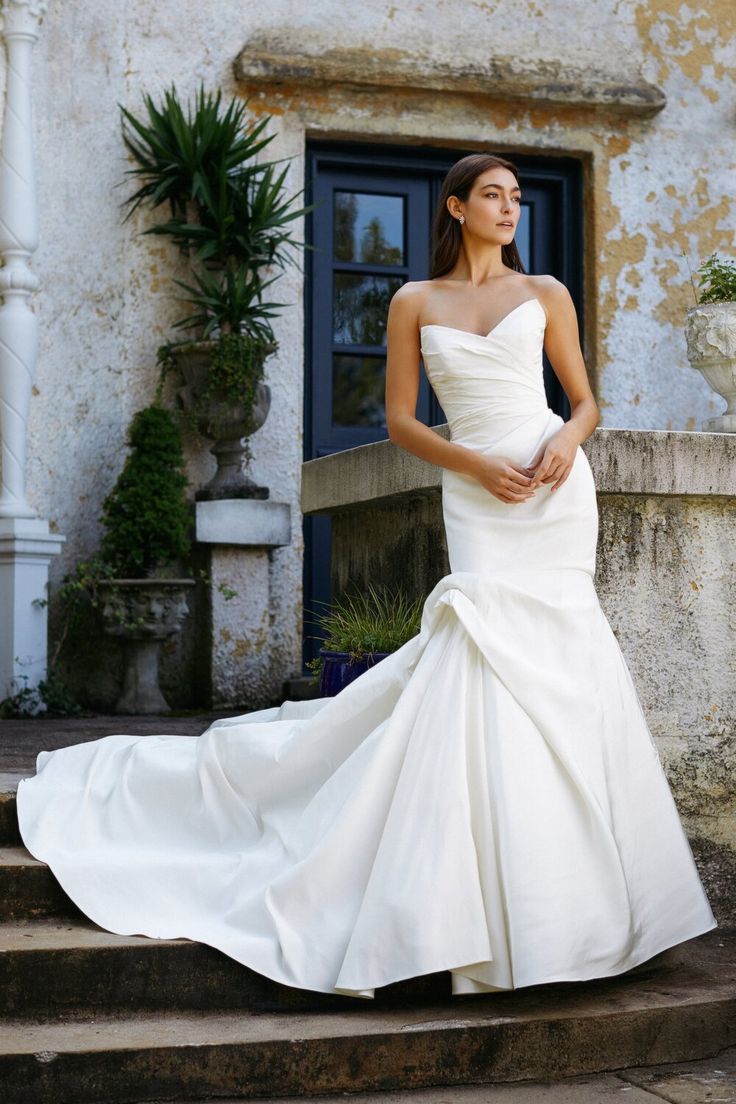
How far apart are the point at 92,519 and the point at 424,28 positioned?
309 cm

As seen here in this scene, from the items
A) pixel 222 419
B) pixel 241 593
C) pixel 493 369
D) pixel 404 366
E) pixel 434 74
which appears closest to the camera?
pixel 493 369

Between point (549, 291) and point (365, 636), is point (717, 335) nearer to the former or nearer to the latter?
point (549, 291)

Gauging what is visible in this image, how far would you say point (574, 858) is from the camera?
122 inches

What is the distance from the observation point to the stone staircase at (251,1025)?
2.84 metres

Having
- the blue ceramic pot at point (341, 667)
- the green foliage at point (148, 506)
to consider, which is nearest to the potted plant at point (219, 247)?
the green foliage at point (148, 506)

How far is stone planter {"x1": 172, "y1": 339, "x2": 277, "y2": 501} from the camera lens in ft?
22.0

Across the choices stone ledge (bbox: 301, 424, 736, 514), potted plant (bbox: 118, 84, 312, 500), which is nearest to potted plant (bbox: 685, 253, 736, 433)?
stone ledge (bbox: 301, 424, 736, 514)

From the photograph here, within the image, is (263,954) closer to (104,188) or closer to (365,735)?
(365,735)

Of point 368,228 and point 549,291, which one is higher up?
point 368,228

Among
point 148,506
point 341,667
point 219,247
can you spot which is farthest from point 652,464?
point 219,247

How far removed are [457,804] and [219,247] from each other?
4.30m

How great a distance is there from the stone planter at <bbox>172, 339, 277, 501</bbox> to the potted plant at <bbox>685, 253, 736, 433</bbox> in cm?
275

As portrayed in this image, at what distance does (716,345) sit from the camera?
4383 mm

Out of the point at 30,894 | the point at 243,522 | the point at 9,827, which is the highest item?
the point at 243,522
